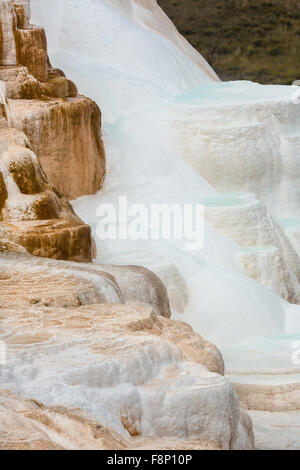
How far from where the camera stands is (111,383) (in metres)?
4.85

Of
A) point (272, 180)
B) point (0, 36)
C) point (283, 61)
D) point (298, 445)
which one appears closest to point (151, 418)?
point (298, 445)

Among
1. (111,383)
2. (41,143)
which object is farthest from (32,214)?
(111,383)

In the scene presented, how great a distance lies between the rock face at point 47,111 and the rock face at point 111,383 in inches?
172

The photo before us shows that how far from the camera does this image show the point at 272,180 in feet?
41.2

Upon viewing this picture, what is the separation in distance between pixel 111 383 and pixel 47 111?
5.47 metres

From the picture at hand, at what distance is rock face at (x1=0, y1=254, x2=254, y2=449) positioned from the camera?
4.18 meters

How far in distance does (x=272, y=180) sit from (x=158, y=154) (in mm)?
1630

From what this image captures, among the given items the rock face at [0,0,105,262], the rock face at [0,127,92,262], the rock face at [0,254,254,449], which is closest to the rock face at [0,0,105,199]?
the rock face at [0,0,105,262]

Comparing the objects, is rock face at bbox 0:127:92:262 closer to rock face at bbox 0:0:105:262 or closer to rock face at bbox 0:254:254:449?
rock face at bbox 0:0:105:262

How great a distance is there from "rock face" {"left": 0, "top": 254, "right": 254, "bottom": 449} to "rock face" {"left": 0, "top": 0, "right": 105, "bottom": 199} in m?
4.36

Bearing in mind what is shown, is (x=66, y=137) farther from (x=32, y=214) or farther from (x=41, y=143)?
(x=32, y=214)

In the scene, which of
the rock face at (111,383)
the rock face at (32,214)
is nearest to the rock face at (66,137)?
the rock face at (32,214)

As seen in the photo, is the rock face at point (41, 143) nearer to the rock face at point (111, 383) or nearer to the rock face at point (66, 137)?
the rock face at point (66, 137)
